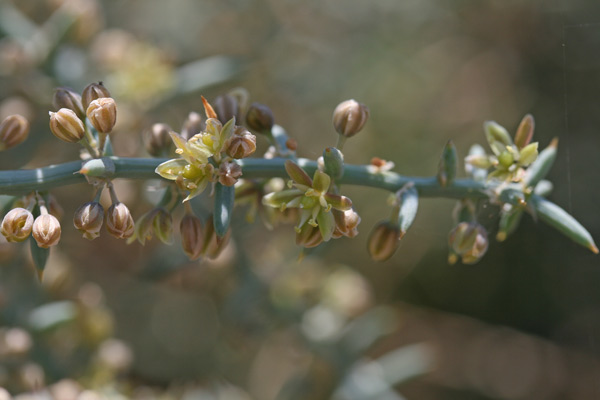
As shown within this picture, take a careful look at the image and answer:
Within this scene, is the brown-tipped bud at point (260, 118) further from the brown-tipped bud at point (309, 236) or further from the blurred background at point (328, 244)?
the blurred background at point (328, 244)

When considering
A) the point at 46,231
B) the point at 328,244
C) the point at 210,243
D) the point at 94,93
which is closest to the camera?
the point at 46,231

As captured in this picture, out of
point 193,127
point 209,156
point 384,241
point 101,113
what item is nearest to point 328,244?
point 384,241

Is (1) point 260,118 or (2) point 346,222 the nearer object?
(2) point 346,222

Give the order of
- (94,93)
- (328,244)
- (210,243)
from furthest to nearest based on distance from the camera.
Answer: (328,244) → (210,243) → (94,93)

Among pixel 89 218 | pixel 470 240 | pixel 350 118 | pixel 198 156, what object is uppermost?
pixel 350 118

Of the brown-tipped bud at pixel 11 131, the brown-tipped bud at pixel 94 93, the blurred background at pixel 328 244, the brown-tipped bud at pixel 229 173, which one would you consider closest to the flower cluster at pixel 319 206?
the brown-tipped bud at pixel 229 173

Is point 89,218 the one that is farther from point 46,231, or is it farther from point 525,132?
point 525,132

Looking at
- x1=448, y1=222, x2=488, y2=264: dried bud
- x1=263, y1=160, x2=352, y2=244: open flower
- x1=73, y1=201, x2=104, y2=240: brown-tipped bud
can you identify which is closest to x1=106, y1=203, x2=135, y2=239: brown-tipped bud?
x1=73, y1=201, x2=104, y2=240: brown-tipped bud

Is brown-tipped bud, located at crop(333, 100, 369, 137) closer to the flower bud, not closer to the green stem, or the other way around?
the green stem
